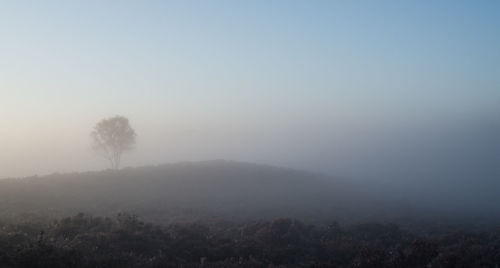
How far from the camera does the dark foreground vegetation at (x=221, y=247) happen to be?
13.8m

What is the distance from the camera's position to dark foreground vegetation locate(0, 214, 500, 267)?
1379cm

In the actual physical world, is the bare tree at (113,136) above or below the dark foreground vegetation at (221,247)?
above

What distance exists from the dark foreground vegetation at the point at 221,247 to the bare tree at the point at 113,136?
5374 cm

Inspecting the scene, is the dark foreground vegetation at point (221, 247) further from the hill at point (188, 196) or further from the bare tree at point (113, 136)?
the bare tree at point (113, 136)

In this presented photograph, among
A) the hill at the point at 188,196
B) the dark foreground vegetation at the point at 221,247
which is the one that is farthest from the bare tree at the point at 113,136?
the dark foreground vegetation at the point at 221,247

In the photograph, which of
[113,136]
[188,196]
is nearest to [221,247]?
[188,196]

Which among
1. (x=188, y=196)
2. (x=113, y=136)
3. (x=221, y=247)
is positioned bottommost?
(x=188, y=196)

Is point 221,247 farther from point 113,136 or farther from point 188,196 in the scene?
point 113,136

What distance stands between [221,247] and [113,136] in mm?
59677

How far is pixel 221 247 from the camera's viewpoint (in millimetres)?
17844

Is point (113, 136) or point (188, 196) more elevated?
point (113, 136)

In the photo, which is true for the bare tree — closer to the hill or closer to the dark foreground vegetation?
the hill

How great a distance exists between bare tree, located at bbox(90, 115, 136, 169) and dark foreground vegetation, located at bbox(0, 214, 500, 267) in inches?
2116

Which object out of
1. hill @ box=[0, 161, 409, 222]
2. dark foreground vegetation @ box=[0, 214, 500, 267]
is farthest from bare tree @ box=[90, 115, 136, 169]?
dark foreground vegetation @ box=[0, 214, 500, 267]
